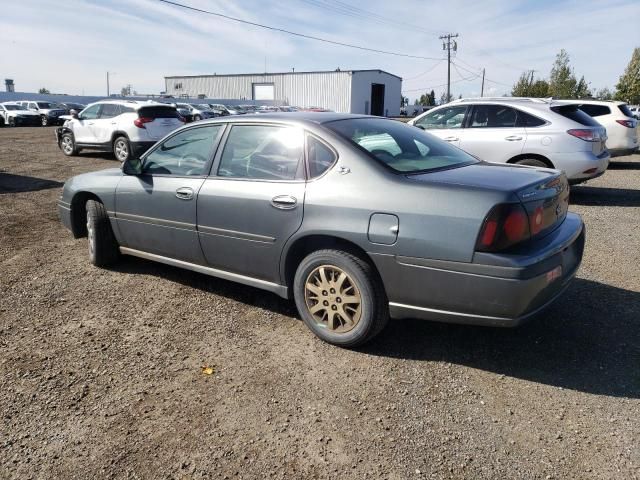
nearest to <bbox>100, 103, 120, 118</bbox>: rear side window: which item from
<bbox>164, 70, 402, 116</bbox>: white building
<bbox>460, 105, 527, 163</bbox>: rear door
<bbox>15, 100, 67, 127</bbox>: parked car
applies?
<bbox>460, 105, 527, 163</bbox>: rear door

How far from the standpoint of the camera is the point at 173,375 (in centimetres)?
303

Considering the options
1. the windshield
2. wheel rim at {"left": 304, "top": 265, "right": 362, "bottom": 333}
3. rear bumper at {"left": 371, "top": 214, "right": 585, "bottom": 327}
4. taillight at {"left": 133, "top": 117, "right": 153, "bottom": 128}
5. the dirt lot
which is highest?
taillight at {"left": 133, "top": 117, "right": 153, "bottom": 128}

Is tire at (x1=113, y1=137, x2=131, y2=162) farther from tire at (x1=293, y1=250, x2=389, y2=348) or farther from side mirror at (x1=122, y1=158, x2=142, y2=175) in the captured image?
tire at (x1=293, y1=250, x2=389, y2=348)

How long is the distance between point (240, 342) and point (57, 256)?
2961mm

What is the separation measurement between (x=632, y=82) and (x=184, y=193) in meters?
59.0

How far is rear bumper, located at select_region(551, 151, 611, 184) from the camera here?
7262 millimetres

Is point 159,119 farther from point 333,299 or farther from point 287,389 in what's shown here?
point 287,389

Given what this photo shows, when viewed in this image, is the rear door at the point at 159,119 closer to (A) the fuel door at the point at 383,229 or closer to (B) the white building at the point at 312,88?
(A) the fuel door at the point at 383,229

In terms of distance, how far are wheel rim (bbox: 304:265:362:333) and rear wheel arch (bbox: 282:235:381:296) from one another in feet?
0.48

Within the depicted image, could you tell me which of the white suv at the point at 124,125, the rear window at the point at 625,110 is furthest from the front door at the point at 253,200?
the rear window at the point at 625,110

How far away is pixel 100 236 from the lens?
4684mm

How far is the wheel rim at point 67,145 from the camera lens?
1470 centimetres

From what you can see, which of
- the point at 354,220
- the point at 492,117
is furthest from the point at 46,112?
the point at 354,220

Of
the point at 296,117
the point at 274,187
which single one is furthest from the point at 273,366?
the point at 296,117
